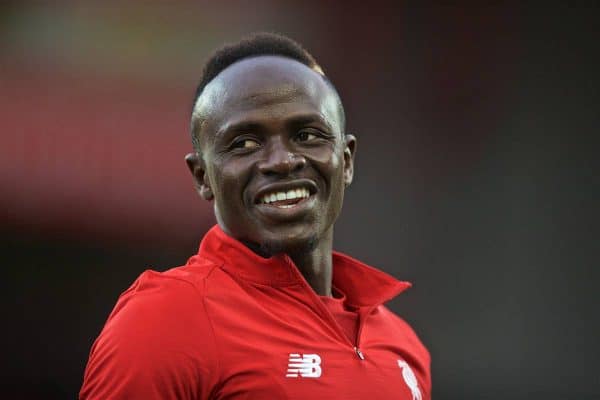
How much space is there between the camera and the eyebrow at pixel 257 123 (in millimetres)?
1786

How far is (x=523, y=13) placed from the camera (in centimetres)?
471

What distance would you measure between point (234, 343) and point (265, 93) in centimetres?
56

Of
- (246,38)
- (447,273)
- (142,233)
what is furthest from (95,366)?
(447,273)

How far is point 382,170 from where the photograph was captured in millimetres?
4574

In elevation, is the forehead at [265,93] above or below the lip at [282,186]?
above

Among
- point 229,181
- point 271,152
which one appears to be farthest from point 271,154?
point 229,181

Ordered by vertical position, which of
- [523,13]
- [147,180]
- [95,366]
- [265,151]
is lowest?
[95,366]

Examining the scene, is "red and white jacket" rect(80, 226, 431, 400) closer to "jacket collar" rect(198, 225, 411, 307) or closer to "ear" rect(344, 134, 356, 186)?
"jacket collar" rect(198, 225, 411, 307)

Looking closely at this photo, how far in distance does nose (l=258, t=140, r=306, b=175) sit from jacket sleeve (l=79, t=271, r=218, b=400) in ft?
1.08

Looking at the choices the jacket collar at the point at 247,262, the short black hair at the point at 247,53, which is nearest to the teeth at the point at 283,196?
the jacket collar at the point at 247,262

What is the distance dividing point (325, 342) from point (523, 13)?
3.48 m

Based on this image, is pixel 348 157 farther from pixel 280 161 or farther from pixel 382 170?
pixel 382 170

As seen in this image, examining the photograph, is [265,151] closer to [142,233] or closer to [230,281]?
[230,281]

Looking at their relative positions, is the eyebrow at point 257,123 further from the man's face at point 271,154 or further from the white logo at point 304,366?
the white logo at point 304,366
